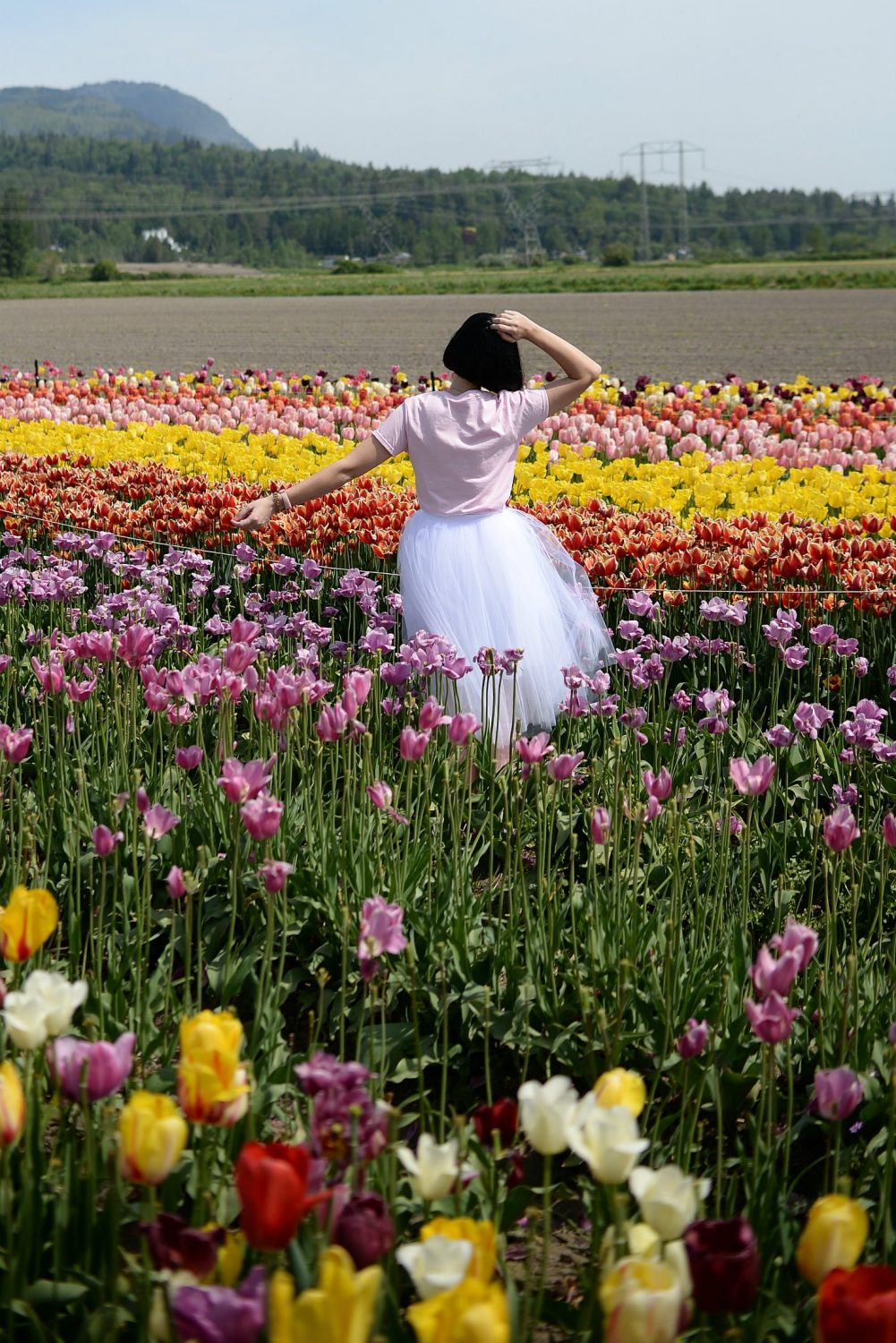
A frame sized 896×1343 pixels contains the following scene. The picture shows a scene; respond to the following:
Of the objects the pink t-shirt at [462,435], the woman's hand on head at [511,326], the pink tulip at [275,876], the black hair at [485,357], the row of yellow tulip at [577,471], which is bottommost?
the pink tulip at [275,876]

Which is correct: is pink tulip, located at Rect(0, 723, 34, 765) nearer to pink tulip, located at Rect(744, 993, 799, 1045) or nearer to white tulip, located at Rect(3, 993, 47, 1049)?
white tulip, located at Rect(3, 993, 47, 1049)

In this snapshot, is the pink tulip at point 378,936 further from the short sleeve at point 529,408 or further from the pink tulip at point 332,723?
the short sleeve at point 529,408

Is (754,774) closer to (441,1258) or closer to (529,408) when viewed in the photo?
(441,1258)

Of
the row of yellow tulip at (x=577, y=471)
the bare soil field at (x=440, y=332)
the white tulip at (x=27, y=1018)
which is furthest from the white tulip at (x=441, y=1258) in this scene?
the bare soil field at (x=440, y=332)

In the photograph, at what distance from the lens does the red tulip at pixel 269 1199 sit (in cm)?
138

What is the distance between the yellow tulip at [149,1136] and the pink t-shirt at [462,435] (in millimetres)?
3597

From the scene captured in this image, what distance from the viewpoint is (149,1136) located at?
1.58 meters

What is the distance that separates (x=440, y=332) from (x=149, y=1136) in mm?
30089

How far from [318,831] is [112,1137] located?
5.17 feet

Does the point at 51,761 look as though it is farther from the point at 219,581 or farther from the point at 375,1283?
the point at 375,1283

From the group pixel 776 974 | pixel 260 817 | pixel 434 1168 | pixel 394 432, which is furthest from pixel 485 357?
pixel 434 1168

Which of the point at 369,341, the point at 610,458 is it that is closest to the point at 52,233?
the point at 369,341

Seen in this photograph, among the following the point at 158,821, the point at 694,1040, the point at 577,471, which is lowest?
the point at 694,1040

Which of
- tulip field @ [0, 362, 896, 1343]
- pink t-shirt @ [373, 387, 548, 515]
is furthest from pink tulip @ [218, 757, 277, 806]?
pink t-shirt @ [373, 387, 548, 515]
